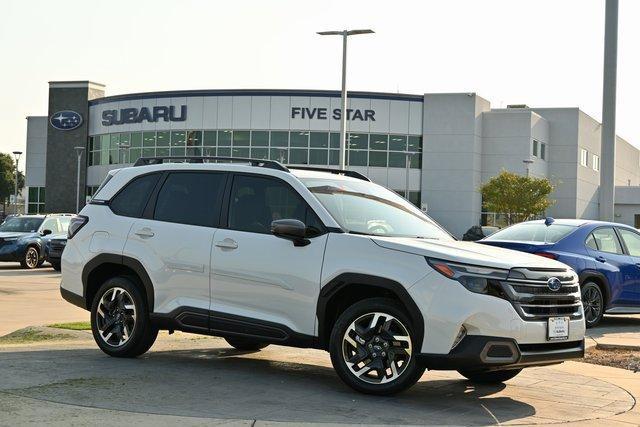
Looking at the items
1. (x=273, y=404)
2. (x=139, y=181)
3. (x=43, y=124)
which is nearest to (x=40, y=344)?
(x=139, y=181)

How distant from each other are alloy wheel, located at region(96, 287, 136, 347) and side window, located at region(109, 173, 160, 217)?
0.77 meters

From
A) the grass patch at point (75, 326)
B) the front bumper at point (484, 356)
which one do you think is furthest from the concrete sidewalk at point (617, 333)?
the grass patch at point (75, 326)

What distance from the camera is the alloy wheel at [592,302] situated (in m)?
13.3

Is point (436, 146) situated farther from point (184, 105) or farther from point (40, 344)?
point (40, 344)

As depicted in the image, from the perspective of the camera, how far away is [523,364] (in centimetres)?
685

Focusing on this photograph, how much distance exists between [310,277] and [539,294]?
1791mm

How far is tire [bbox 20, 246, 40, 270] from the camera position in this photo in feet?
87.9

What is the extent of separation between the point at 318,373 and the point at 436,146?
55036 mm

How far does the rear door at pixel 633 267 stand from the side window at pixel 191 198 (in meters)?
7.71

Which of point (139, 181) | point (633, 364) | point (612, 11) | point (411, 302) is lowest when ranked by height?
point (633, 364)

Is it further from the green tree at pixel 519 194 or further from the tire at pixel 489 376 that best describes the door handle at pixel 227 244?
the green tree at pixel 519 194

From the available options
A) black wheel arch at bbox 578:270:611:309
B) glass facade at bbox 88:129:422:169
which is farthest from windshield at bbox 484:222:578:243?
glass facade at bbox 88:129:422:169

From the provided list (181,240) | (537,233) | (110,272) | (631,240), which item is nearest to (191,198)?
(181,240)

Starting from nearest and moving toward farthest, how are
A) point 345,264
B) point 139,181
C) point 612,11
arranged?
1. point 345,264
2. point 139,181
3. point 612,11
